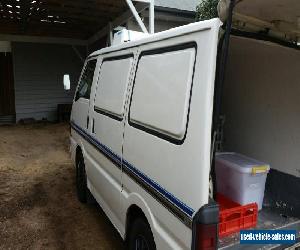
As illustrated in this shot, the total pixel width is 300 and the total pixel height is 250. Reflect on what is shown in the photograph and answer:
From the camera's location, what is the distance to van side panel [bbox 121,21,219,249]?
82.7 inches

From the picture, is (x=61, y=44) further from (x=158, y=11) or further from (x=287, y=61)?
(x=287, y=61)

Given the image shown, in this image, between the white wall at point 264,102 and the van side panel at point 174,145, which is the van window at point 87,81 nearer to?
the van side panel at point 174,145

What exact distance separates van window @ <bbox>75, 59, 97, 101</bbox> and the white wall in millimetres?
2032

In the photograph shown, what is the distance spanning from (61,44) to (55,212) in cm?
995

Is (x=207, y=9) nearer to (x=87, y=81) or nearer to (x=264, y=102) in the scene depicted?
(x=87, y=81)

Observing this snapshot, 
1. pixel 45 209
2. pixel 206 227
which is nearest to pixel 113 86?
pixel 206 227

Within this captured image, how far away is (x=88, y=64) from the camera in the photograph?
17.4 feet

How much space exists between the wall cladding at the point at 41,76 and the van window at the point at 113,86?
1001cm

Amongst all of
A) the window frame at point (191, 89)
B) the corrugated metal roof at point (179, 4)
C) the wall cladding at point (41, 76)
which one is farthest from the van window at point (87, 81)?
the wall cladding at point (41, 76)

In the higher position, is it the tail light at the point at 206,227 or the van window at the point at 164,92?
the van window at the point at 164,92

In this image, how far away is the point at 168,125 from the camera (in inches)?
98.1

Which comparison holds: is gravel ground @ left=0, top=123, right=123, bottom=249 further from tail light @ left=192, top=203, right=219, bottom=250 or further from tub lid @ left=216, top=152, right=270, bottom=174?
tail light @ left=192, top=203, right=219, bottom=250

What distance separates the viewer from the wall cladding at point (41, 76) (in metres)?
13.4

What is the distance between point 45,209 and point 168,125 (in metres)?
3.49
